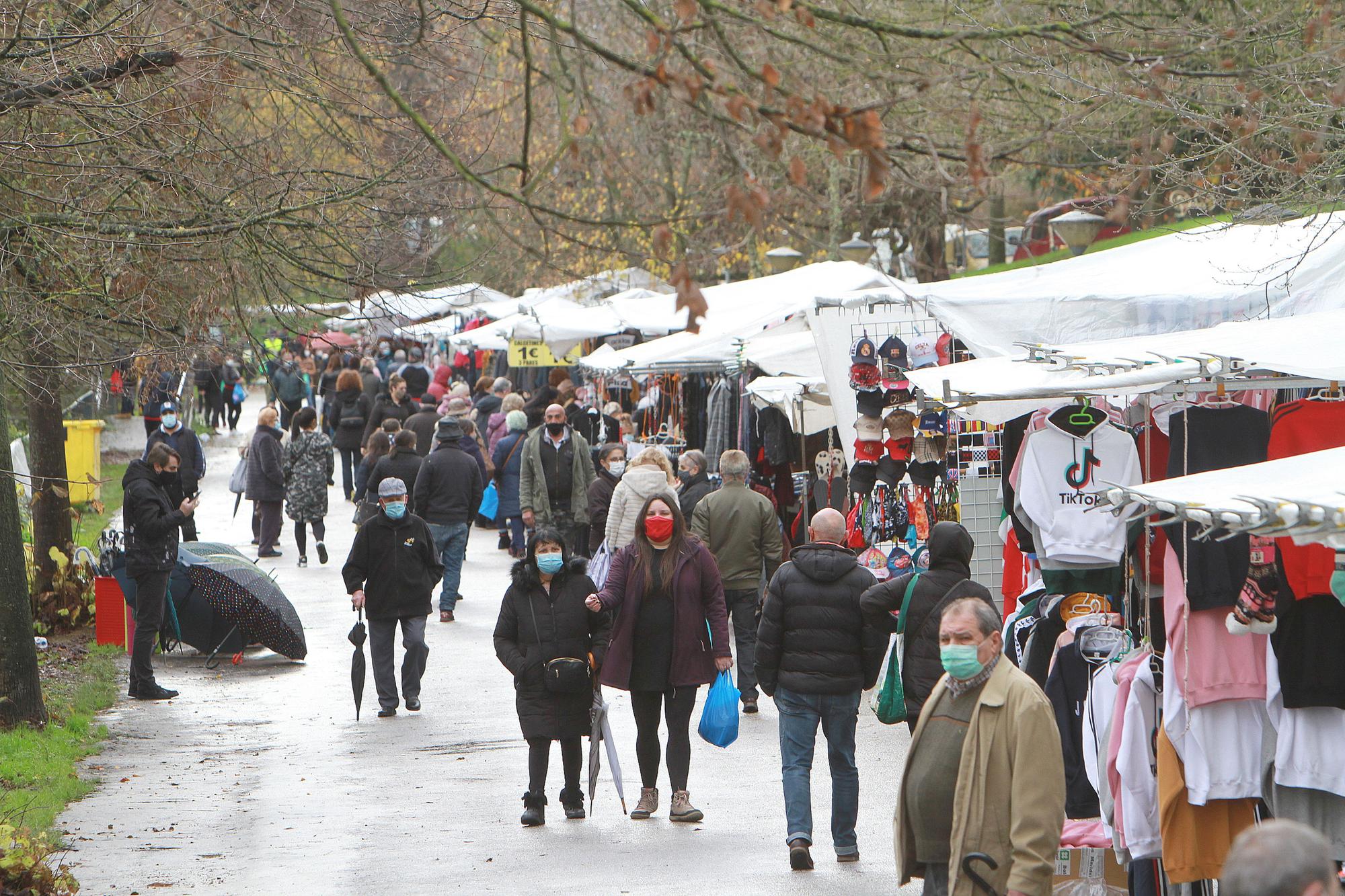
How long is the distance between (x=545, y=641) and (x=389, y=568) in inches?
128

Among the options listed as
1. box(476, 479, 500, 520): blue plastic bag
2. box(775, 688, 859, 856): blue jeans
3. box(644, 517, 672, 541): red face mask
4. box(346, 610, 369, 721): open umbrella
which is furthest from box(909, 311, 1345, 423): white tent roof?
box(476, 479, 500, 520): blue plastic bag

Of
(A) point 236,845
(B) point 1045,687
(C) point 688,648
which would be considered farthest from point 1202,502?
(A) point 236,845

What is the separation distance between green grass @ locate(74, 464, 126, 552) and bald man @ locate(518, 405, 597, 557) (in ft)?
14.9

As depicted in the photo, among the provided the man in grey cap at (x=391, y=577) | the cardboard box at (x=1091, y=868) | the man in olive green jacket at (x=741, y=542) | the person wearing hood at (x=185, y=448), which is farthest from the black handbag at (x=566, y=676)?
the person wearing hood at (x=185, y=448)

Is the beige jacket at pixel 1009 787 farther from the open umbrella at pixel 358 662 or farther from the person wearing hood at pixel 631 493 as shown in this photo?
the person wearing hood at pixel 631 493

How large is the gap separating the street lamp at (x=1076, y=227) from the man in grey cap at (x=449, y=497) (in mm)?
6445

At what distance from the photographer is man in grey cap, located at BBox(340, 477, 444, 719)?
11906 mm

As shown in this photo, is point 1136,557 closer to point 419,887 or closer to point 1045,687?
point 1045,687

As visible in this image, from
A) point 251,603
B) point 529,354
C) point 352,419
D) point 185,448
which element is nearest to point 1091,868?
point 251,603

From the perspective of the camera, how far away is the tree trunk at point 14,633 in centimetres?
1134

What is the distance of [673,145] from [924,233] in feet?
17.9

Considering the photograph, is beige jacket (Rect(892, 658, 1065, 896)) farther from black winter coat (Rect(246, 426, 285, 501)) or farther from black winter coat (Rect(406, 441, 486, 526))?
black winter coat (Rect(246, 426, 285, 501))

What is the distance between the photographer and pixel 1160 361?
6.48m

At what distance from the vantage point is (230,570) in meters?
14.1
